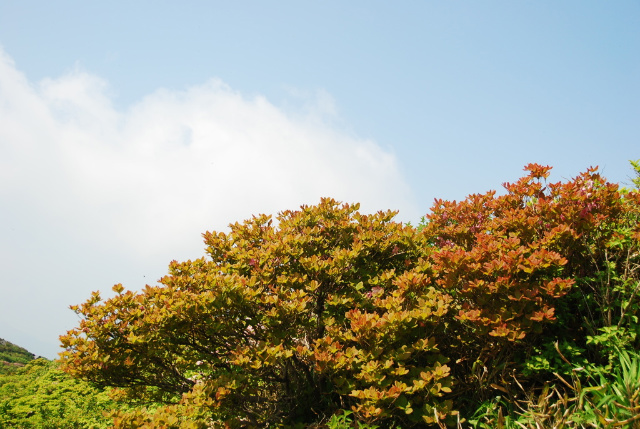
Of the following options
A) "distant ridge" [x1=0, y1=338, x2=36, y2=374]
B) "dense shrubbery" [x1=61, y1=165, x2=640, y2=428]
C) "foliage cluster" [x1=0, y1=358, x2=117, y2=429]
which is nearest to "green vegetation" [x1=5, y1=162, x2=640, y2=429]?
"dense shrubbery" [x1=61, y1=165, x2=640, y2=428]

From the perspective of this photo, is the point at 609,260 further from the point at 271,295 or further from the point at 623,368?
the point at 271,295

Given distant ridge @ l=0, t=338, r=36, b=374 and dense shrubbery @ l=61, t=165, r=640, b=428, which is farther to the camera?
distant ridge @ l=0, t=338, r=36, b=374

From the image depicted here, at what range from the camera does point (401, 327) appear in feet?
15.0

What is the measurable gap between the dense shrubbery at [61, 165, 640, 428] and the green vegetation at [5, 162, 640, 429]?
2 centimetres

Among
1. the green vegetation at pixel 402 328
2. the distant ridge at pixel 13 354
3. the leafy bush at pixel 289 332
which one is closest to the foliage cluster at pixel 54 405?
the green vegetation at pixel 402 328

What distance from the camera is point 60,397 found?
30.7ft

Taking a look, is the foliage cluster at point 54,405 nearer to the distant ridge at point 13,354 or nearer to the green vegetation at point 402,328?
the green vegetation at point 402,328

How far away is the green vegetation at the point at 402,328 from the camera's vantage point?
4.41 meters

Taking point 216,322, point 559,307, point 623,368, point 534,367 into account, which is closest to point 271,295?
point 216,322

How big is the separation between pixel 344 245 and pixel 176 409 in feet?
9.92

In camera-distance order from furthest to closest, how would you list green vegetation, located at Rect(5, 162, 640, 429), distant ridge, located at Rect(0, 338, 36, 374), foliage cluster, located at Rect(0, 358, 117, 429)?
distant ridge, located at Rect(0, 338, 36, 374) < foliage cluster, located at Rect(0, 358, 117, 429) < green vegetation, located at Rect(5, 162, 640, 429)

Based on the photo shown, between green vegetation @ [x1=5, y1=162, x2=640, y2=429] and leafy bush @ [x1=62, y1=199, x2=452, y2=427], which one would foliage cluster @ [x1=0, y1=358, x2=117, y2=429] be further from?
leafy bush @ [x1=62, y1=199, x2=452, y2=427]

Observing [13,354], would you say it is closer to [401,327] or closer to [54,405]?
[54,405]

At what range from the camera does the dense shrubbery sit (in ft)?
14.5
